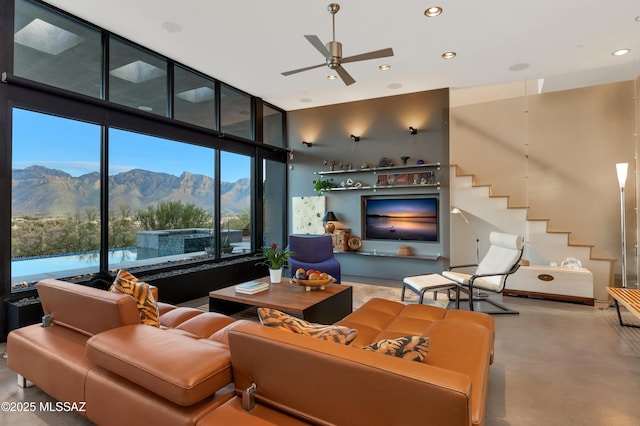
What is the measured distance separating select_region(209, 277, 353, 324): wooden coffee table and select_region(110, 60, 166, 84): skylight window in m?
3.06

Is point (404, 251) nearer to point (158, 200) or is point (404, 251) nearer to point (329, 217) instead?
point (329, 217)

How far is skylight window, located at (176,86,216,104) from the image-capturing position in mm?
4914

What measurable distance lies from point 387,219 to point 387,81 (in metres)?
2.45

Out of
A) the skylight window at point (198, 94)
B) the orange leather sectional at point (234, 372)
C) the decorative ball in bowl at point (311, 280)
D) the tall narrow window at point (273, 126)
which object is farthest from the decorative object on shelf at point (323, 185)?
the orange leather sectional at point (234, 372)

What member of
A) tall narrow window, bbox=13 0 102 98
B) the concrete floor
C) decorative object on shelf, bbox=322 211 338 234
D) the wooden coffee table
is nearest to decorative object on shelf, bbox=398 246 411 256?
decorative object on shelf, bbox=322 211 338 234

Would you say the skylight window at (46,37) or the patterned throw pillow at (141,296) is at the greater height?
the skylight window at (46,37)

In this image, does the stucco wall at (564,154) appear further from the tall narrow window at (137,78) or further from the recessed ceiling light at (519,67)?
the tall narrow window at (137,78)

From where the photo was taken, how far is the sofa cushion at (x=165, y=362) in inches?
50.1

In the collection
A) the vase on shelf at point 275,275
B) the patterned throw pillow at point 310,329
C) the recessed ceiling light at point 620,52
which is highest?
the recessed ceiling light at point 620,52

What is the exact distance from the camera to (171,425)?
4.26 feet

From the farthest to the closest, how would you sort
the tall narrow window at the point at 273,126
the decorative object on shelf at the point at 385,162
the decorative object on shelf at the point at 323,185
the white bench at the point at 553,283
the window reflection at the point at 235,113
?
the tall narrow window at the point at 273,126 < the decorative object on shelf at the point at 323,185 < the decorative object on shelf at the point at 385,162 < the window reflection at the point at 235,113 < the white bench at the point at 553,283

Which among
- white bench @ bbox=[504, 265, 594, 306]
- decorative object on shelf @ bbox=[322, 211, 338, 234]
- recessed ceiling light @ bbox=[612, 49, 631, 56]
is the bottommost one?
white bench @ bbox=[504, 265, 594, 306]

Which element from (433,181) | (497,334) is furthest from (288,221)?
(497,334)

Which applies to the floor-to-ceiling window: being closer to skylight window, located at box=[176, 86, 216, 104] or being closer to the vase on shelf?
skylight window, located at box=[176, 86, 216, 104]
